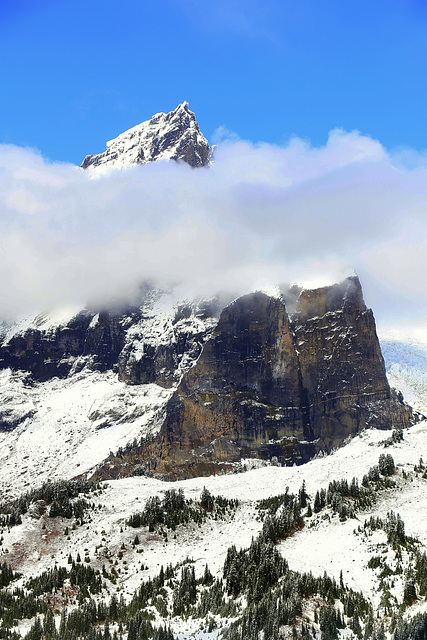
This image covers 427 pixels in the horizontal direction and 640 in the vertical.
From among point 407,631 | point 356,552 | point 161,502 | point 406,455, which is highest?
point 406,455

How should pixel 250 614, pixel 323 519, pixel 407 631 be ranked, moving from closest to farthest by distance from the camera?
pixel 407 631 < pixel 250 614 < pixel 323 519

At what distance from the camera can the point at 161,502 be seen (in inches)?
4924

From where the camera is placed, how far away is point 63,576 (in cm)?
9706

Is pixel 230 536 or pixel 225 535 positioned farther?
pixel 225 535

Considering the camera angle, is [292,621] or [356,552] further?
[356,552]

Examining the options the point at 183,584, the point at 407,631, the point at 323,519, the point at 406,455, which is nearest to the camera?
the point at 407,631

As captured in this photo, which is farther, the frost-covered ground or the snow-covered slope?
the frost-covered ground

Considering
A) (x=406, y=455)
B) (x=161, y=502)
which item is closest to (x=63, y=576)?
(x=161, y=502)

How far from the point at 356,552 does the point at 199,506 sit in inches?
1636

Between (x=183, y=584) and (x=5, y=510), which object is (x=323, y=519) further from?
(x=5, y=510)

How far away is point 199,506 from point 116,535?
2057cm

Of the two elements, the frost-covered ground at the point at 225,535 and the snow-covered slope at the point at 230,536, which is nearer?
the snow-covered slope at the point at 230,536

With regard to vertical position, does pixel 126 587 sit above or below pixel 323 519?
below

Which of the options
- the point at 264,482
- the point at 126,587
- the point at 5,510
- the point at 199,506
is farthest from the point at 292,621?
the point at 5,510
